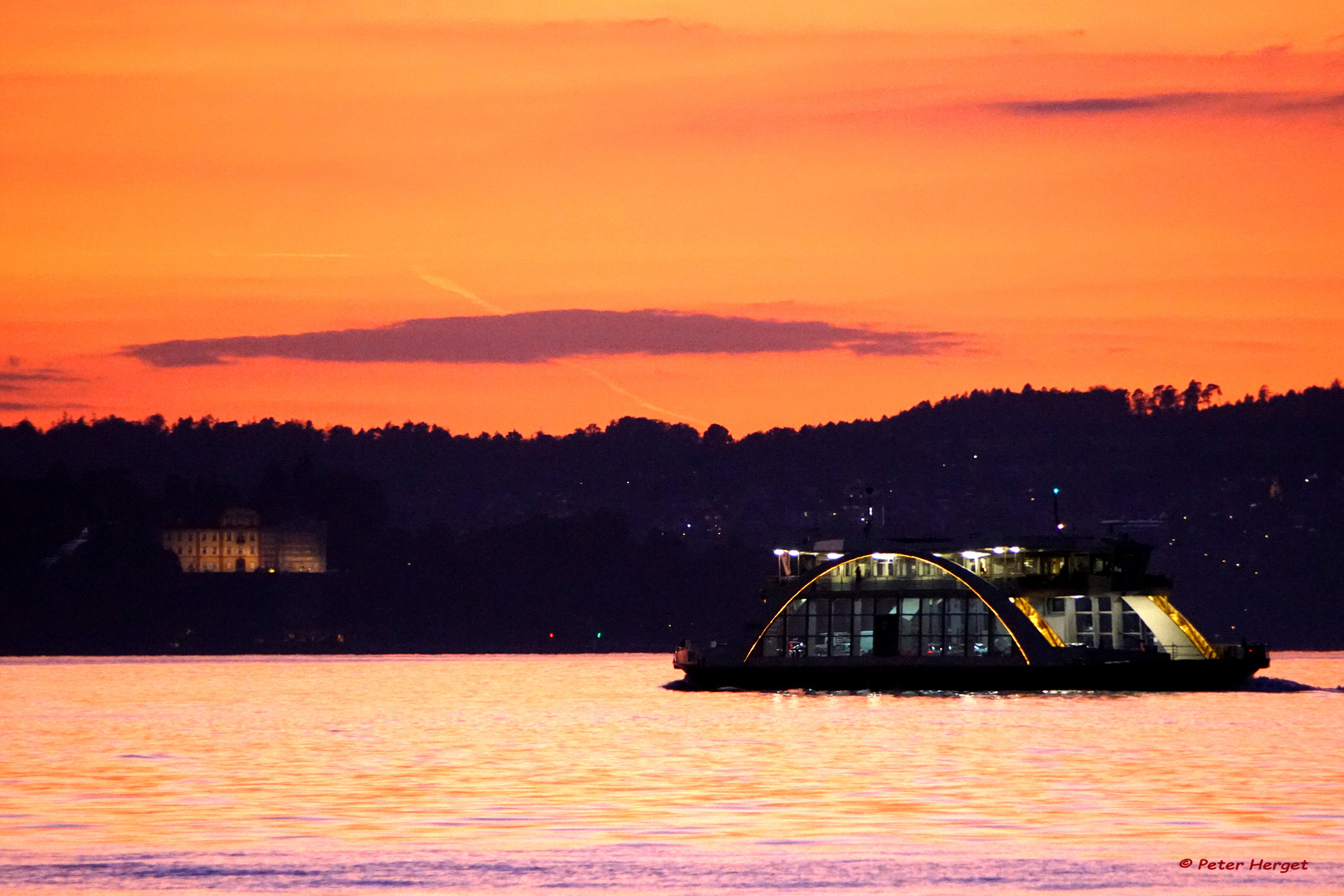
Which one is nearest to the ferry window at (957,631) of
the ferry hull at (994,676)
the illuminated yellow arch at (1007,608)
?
the illuminated yellow arch at (1007,608)

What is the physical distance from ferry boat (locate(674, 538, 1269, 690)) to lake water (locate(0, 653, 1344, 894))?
17.7m

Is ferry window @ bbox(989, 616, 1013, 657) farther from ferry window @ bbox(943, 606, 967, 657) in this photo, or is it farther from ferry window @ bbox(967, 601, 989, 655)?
ferry window @ bbox(943, 606, 967, 657)

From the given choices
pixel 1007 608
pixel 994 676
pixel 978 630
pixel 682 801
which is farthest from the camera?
pixel 978 630

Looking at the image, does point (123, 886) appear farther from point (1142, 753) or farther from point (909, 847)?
point (1142, 753)

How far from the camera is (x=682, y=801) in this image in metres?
59.5

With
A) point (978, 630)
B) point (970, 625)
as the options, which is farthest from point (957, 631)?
point (978, 630)

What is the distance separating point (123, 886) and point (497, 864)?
7.09 meters

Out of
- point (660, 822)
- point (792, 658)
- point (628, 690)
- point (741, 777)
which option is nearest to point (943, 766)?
point (741, 777)

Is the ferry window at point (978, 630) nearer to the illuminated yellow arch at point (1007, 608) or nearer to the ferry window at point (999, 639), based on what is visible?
the ferry window at point (999, 639)

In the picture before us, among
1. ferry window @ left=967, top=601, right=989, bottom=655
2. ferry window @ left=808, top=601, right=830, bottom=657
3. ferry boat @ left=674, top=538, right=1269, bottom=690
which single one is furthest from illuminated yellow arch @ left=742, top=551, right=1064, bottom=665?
ferry window @ left=808, top=601, right=830, bottom=657

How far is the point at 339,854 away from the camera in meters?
47.9

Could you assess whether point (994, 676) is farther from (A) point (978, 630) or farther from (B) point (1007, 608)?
(B) point (1007, 608)

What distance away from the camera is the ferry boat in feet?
417

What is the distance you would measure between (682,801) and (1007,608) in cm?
7081
